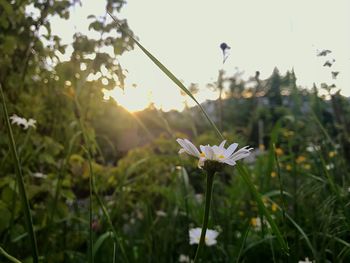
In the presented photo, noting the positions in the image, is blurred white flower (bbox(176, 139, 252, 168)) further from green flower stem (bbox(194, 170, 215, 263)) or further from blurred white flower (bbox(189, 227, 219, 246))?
blurred white flower (bbox(189, 227, 219, 246))

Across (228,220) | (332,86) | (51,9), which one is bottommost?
(228,220)

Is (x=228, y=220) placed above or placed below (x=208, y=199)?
below

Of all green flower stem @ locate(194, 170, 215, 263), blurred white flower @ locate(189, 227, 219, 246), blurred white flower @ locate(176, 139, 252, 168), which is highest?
blurred white flower @ locate(176, 139, 252, 168)

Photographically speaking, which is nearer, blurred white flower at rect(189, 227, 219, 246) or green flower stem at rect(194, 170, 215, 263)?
green flower stem at rect(194, 170, 215, 263)

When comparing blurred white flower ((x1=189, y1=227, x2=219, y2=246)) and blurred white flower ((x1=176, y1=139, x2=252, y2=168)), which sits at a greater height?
blurred white flower ((x1=176, y1=139, x2=252, y2=168))

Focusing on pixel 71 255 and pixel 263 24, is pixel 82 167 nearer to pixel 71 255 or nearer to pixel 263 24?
pixel 71 255

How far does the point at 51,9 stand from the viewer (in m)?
1.72

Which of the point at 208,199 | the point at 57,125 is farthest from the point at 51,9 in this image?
the point at 208,199

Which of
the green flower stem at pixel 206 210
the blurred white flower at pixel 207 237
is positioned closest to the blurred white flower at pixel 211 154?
the green flower stem at pixel 206 210

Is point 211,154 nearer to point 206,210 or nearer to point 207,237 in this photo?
point 206,210

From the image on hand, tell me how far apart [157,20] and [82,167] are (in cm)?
93

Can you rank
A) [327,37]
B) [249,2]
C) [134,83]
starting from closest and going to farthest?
[249,2] < [327,37] < [134,83]

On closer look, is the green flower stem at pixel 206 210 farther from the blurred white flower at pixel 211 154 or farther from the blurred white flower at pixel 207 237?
the blurred white flower at pixel 207 237

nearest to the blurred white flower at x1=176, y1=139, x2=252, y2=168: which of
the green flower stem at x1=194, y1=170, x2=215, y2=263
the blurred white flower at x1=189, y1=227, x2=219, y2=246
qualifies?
the green flower stem at x1=194, y1=170, x2=215, y2=263
